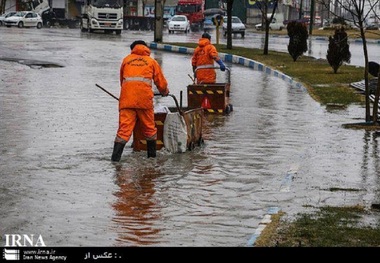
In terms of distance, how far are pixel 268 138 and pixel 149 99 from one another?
3.50 m

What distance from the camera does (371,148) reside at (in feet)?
51.5

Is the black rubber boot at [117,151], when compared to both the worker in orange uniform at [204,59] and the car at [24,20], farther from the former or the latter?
the car at [24,20]

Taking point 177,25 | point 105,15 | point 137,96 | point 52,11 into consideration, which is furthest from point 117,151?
point 52,11

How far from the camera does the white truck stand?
199 ft

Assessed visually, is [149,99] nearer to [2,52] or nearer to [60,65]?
[60,65]

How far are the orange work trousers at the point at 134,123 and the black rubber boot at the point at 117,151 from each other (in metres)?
0.10

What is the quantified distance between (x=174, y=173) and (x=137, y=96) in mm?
1278

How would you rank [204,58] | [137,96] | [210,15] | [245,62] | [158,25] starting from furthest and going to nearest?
[210,15] < [158,25] < [245,62] < [204,58] < [137,96]

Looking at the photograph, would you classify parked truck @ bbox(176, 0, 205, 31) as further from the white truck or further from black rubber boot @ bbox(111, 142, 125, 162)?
black rubber boot @ bbox(111, 142, 125, 162)

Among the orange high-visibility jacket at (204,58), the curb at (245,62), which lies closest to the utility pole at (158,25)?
the curb at (245,62)

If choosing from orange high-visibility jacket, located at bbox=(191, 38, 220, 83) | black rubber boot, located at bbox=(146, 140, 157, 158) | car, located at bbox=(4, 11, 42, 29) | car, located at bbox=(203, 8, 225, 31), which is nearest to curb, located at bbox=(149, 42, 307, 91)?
orange high-visibility jacket, located at bbox=(191, 38, 220, 83)

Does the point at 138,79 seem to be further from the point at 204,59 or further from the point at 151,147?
the point at 204,59

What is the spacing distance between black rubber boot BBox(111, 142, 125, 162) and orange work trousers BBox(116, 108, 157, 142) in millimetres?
96

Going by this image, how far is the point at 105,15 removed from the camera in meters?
60.8
